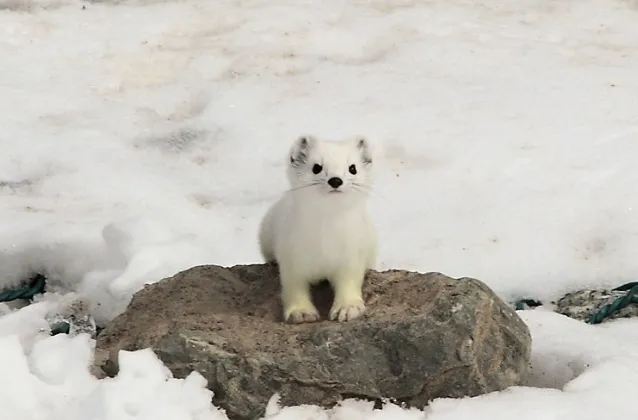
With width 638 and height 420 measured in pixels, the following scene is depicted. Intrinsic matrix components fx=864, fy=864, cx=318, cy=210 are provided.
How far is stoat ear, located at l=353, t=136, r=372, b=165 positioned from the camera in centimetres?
242

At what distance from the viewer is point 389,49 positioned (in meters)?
5.21

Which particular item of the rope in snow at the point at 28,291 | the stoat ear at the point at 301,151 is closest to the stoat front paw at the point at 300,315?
the stoat ear at the point at 301,151

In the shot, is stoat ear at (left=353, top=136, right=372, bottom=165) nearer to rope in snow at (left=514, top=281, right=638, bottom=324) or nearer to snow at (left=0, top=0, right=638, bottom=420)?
snow at (left=0, top=0, right=638, bottom=420)

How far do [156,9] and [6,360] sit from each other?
3.88 m

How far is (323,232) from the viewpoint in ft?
7.88

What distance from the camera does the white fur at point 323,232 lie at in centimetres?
235

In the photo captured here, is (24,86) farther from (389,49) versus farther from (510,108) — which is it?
(510,108)

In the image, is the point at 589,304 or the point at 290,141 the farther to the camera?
the point at 290,141

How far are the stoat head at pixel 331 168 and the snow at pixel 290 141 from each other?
0.57 metres

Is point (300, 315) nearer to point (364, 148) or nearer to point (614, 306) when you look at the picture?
point (364, 148)

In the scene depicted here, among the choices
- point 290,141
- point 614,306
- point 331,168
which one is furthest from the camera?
point 290,141

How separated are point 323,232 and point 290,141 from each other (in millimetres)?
1970

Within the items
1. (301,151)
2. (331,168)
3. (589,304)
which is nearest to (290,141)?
(589,304)

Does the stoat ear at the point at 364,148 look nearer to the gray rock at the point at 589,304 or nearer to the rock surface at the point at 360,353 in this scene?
the rock surface at the point at 360,353
